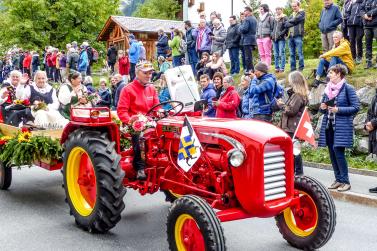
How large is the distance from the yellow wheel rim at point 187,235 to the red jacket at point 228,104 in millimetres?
4590

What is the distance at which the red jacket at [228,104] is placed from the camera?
902 centimetres

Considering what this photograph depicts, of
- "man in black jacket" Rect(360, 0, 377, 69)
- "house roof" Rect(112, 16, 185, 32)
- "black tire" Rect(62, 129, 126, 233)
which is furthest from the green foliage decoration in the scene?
"house roof" Rect(112, 16, 185, 32)

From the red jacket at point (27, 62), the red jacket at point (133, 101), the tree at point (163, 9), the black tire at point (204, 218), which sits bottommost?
the black tire at point (204, 218)

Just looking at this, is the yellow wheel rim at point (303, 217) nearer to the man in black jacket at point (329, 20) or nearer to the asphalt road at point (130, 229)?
the asphalt road at point (130, 229)

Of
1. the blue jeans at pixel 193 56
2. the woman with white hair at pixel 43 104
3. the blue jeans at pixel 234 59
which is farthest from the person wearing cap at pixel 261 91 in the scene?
the blue jeans at pixel 193 56

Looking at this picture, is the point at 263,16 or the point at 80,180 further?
the point at 263,16

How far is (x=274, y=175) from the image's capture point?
188 inches

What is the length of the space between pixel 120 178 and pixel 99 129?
0.82m

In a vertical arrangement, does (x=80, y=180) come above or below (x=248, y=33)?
below

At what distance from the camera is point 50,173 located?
9.20 m

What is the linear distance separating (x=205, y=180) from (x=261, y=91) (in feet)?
12.5

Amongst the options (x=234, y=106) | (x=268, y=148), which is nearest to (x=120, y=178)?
(x=268, y=148)

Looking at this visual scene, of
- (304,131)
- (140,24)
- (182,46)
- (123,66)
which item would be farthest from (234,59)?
(140,24)

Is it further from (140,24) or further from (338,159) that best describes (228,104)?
(140,24)
